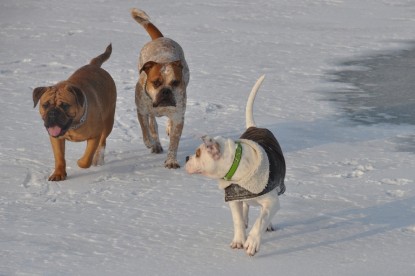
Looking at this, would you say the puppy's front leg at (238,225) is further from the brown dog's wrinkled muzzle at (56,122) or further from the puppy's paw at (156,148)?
the puppy's paw at (156,148)

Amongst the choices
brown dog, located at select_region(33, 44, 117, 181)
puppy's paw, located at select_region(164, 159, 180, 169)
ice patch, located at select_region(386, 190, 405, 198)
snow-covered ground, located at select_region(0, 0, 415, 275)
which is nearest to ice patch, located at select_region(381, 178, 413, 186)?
snow-covered ground, located at select_region(0, 0, 415, 275)

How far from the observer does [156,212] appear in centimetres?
701

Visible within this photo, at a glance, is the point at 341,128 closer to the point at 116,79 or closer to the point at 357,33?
the point at 116,79

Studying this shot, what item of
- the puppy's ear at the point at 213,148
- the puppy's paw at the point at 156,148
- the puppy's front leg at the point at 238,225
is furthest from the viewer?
the puppy's paw at the point at 156,148

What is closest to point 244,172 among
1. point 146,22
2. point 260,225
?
point 260,225

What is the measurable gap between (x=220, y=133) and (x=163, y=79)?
1.40 metres

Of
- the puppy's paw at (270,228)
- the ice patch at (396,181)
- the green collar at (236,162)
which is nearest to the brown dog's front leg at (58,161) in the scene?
the puppy's paw at (270,228)

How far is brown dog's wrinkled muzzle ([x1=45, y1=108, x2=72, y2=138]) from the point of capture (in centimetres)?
739

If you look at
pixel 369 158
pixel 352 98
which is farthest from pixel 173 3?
pixel 369 158

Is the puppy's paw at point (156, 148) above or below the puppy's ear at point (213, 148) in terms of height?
below

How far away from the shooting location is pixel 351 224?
22.3ft

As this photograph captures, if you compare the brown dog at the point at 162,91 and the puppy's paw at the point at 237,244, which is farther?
the brown dog at the point at 162,91

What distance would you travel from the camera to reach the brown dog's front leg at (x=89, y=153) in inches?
310

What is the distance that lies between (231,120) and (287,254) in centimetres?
382
